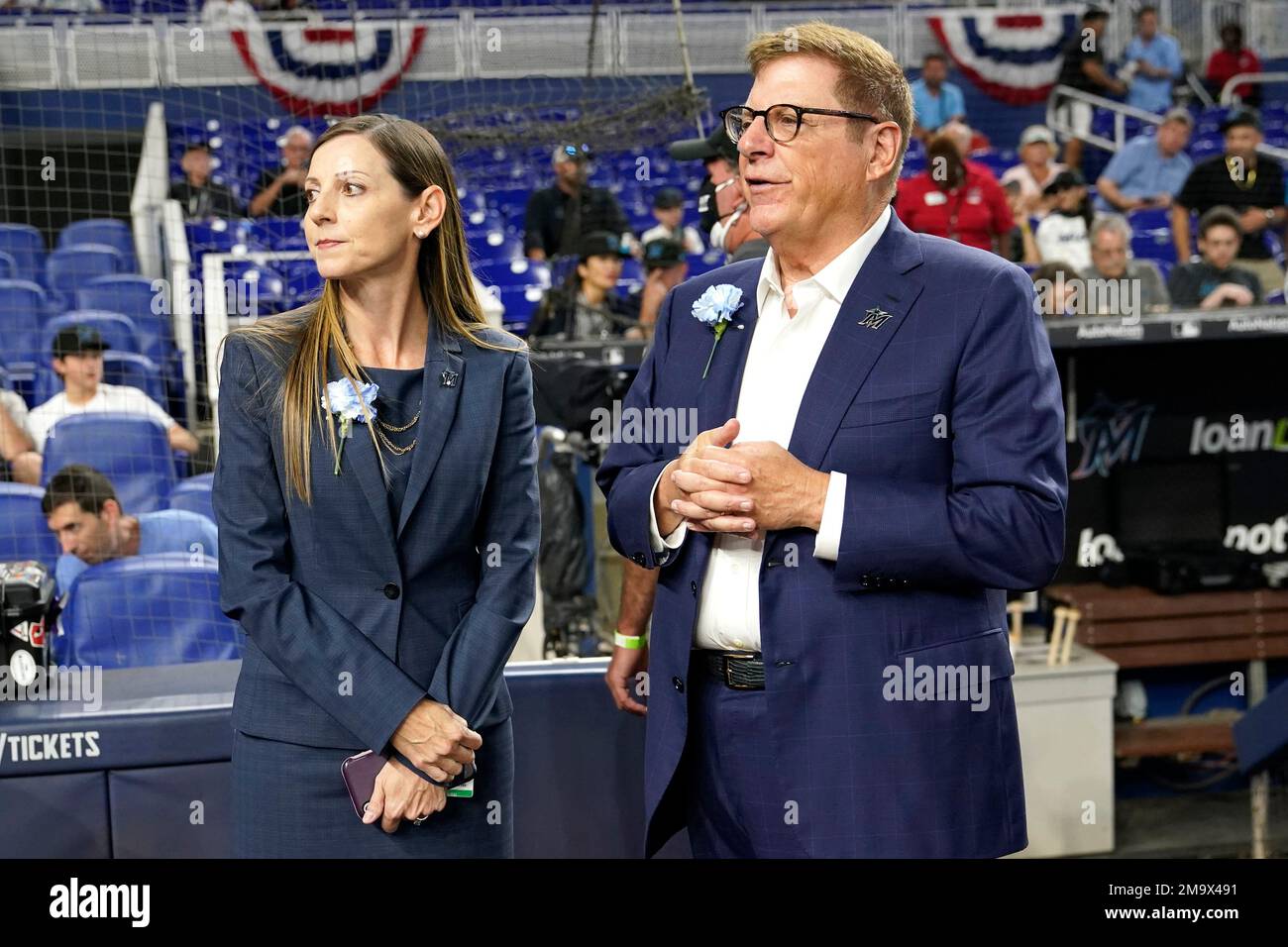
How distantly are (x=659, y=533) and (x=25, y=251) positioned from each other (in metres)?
6.12

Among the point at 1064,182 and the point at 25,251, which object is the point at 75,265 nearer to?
the point at 25,251

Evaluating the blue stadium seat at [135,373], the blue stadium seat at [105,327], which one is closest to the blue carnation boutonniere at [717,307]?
the blue stadium seat at [135,373]

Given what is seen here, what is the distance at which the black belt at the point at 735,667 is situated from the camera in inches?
83.3

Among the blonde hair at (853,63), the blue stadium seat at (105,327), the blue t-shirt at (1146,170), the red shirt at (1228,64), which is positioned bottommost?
the blue stadium seat at (105,327)

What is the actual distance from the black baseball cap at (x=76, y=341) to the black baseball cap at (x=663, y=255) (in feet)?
6.89

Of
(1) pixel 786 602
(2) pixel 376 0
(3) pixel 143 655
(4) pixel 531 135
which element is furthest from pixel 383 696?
A: (2) pixel 376 0

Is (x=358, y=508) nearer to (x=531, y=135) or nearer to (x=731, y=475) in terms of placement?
(x=731, y=475)

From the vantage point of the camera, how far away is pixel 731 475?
195 cm

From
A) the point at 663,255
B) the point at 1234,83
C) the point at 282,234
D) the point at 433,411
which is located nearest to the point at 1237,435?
the point at 663,255

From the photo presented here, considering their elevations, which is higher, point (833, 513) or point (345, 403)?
point (345, 403)

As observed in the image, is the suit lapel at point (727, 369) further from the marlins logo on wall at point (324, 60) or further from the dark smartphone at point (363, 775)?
the marlins logo on wall at point (324, 60)

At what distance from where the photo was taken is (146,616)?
12.2 feet

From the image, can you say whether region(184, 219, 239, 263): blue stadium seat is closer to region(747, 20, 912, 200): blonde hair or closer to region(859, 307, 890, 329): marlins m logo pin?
region(747, 20, 912, 200): blonde hair

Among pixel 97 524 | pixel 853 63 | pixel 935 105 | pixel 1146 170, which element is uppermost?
pixel 935 105
